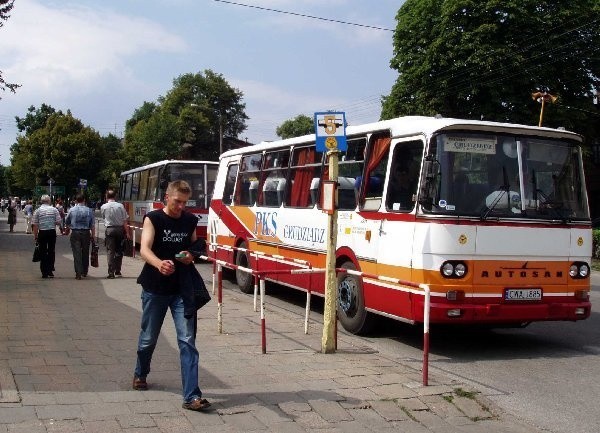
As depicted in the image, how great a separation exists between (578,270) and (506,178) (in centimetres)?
153

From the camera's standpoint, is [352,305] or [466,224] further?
[352,305]

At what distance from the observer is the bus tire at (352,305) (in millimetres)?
10016

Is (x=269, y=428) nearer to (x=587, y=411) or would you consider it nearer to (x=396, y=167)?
(x=587, y=411)

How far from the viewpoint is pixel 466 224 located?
28.7 feet

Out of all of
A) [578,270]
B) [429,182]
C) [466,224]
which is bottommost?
[578,270]

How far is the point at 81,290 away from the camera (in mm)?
13797

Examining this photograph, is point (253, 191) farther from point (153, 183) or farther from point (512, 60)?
point (512, 60)

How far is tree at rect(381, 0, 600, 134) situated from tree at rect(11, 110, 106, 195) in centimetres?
4081

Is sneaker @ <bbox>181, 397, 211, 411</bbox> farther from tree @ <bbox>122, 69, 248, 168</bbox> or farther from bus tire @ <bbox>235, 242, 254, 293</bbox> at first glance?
tree @ <bbox>122, 69, 248, 168</bbox>

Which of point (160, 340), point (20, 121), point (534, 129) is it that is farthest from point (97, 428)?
point (20, 121)

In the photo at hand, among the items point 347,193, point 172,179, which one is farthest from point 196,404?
point 172,179

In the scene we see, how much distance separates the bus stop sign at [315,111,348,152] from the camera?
28.8ft

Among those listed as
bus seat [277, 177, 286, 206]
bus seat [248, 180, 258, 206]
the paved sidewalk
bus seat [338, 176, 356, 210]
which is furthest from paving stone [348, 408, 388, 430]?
bus seat [248, 180, 258, 206]

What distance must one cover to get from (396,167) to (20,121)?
255 ft
